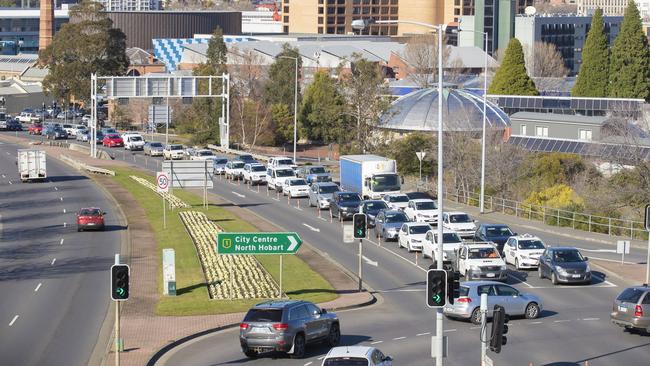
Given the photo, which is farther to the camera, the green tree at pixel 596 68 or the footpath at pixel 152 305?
the green tree at pixel 596 68

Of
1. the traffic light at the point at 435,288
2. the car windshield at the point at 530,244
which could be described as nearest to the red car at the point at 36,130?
the car windshield at the point at 530,244

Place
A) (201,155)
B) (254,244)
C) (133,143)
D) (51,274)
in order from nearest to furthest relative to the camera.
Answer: (254,244)
(51,274)
(201,155)
(133,143)

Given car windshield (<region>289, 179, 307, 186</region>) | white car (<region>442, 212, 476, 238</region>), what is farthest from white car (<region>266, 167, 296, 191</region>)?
white car (<region>442, 212, 476, 238</region>)

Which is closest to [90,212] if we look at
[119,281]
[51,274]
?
[51,274]

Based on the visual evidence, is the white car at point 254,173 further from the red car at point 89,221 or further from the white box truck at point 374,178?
the red car at point 89,221

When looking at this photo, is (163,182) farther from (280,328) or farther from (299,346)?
(280,328)

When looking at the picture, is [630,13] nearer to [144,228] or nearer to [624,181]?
[624,181]

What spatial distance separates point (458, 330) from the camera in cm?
3775

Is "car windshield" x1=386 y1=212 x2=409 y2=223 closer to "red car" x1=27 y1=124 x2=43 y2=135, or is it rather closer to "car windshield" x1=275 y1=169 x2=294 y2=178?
"car windshield" x1=275 y1=169 x2=294 y2=178

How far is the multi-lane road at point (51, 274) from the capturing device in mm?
35156

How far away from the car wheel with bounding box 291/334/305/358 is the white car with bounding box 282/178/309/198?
44.8 m

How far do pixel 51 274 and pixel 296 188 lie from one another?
101ft

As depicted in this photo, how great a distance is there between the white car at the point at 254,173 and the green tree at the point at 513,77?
1391 inches

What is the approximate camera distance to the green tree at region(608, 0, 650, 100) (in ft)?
382
